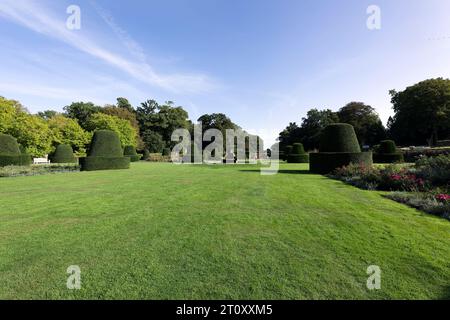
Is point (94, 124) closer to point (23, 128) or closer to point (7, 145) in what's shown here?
point (23, 128)

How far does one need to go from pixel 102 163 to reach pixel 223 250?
20.3m

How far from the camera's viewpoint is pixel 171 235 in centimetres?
440

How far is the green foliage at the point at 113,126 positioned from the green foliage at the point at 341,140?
3615cm

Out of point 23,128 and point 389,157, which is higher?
point 23,128

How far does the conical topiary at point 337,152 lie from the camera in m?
14.8

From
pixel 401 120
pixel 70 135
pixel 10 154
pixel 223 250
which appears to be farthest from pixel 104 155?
pixel 401 120

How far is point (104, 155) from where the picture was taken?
71.5 ft

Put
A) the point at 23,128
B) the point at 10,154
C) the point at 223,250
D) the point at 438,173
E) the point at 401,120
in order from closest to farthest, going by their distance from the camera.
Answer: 1. the point at 223,250
2. the point at 438,173
3. the point at 10,154
4. the point at 23,128
5. the point at 401,120

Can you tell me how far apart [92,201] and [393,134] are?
60.2 meters

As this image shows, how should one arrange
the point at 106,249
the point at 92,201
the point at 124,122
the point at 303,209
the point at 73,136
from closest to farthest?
1. the point at 106,249
2. the point at 303,209
3. the point at 92,201
4. the point at 73,136
5. the point at 124,122

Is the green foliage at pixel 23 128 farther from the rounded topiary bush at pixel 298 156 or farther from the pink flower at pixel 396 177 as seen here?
the pink flower at pixel 396 177

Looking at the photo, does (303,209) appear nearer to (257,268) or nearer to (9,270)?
(257,268)
